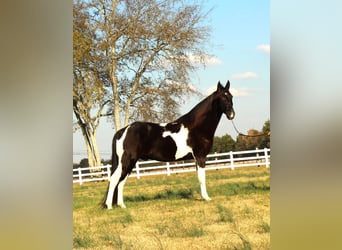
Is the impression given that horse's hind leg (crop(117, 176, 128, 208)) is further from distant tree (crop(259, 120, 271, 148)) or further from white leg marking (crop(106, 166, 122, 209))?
distant tree (crop(259, 120, 271, 148))

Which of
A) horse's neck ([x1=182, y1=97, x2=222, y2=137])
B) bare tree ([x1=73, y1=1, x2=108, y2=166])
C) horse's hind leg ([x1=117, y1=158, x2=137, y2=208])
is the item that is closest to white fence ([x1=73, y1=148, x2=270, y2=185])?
horse's hind leg ([x1=117, y1=158, x2=137, y2=208])

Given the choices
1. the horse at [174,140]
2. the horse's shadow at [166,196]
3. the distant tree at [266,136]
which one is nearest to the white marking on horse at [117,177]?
the horse at [174,140]

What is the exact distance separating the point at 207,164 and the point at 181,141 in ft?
1.13

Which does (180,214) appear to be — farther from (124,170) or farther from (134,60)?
(134,60)

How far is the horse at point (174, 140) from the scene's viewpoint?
5129 millimetres

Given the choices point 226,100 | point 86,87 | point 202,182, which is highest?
point 86,87

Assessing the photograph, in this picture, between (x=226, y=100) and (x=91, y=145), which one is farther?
(x=226, y=100)

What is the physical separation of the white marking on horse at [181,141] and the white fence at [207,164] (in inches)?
3.7

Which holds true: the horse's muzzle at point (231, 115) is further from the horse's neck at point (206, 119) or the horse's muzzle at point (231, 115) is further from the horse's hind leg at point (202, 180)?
the horse's hind leg at point (202, 180)

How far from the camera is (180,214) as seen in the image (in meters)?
5.16

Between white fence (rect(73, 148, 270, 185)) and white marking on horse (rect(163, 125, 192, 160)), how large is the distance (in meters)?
0.09

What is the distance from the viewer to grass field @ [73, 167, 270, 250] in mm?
5074

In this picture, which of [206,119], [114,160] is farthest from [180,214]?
[206,119]
